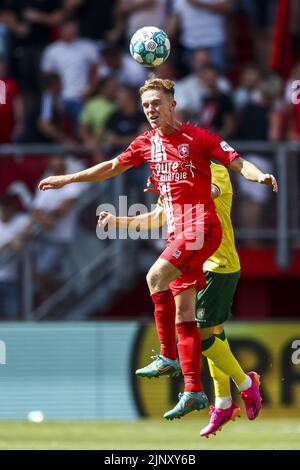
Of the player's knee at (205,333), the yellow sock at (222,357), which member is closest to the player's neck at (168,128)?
the player's knee at (205,333)

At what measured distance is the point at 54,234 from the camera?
17.1m

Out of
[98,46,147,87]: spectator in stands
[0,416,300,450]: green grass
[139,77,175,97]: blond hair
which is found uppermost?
[98,46,147,87]: spectator in stands

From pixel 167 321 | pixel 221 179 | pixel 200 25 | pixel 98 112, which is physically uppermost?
pixel 200 25

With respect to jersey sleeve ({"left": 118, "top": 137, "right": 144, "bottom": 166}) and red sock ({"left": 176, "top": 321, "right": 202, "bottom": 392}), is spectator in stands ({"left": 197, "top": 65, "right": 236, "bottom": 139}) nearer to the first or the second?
jersey sleeve ({"left": 118, "top": 137, "right": 144, "bottom": 166})

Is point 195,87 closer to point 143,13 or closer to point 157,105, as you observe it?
point 143,13

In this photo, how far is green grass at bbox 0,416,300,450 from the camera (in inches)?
565

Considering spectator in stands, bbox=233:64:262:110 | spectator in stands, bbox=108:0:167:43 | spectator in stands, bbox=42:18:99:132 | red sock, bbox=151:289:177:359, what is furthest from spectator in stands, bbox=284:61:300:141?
red sock, bbox=151:289:177:359

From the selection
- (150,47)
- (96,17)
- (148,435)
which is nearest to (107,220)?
(150,47)

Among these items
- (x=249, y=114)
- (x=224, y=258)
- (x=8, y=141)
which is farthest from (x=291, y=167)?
(x=224, y=258)

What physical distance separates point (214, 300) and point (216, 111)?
21.8ft

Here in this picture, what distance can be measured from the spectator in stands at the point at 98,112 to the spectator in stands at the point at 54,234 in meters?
1.21

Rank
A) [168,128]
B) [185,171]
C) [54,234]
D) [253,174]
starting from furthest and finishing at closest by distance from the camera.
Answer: [54,234] < [168,128] < [185,171] < [253,174]

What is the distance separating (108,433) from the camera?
16016 millimetres

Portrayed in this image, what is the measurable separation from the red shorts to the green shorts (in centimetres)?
52
